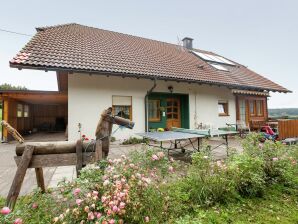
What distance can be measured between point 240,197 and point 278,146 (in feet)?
4.70

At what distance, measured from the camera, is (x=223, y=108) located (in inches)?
514

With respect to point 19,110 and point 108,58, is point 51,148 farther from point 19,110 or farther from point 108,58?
point 19,110

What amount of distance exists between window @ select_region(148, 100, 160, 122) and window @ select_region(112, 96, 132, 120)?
1477 millimetres

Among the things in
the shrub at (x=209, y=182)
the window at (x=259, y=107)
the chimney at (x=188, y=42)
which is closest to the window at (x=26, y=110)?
the chimney at (x=188, y=42)

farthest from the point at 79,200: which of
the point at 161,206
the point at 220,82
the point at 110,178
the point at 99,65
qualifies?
the point at 220,82

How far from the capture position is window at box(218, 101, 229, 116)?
12852 mm

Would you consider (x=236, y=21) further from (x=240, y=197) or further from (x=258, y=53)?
(x=240, y=197)

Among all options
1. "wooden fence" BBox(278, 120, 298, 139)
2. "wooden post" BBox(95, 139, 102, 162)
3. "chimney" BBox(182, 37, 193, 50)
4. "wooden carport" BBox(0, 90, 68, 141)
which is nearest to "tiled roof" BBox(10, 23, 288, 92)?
"wooden carport" BBox(0, 90, 68, 141)

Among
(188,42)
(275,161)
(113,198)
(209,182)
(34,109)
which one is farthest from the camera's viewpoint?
(188,42)

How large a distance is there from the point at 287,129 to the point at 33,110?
20090mm

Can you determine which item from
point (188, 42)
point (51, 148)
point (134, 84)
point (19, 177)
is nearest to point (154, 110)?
point (134, 84)

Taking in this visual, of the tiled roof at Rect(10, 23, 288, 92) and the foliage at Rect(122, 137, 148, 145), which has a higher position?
the tiled roof at Rect(10, 23, 288, 92)

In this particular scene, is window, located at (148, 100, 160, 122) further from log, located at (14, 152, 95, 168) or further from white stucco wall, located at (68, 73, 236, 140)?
log, located at (14, 152, 95, 168)

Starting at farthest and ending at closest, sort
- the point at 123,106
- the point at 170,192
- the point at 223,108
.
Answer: the point at 223,108 → the point at 123,106 → the point at 170,192
